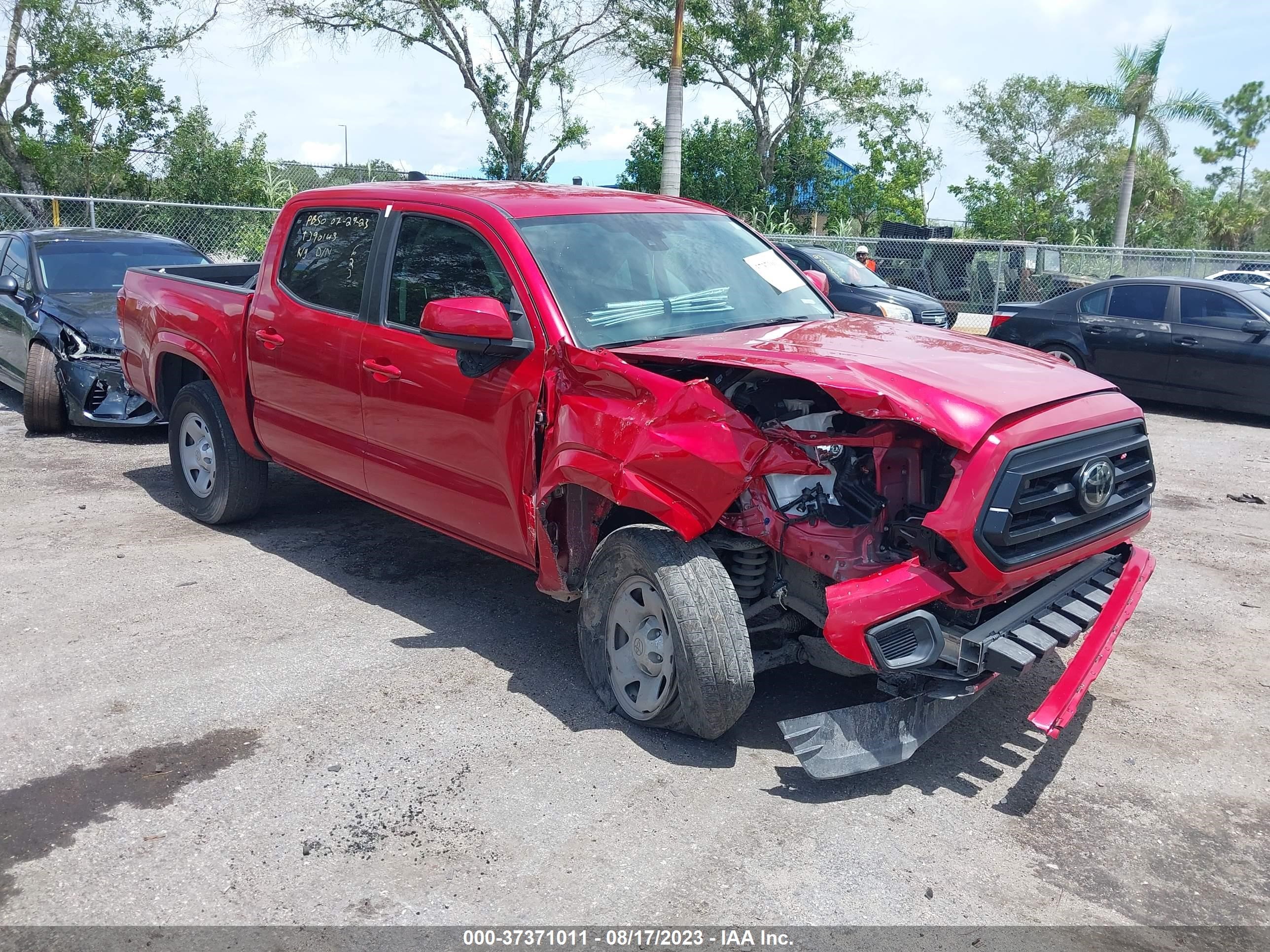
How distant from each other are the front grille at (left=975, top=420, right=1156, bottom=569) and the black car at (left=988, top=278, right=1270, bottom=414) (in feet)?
26.8

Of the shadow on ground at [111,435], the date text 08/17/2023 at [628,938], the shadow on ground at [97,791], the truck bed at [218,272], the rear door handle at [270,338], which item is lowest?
the date text 08/17/2023 at [628,938]

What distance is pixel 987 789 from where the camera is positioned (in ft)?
12.5

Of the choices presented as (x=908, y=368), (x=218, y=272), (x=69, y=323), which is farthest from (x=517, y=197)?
(x=69, y=323)

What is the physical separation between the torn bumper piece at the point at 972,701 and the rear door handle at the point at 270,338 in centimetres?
337

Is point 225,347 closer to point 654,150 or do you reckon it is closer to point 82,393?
point 82,393

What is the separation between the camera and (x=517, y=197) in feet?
16.0

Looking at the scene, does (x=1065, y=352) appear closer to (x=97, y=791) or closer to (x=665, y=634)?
(x=665, y=634)

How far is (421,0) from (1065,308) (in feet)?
62.8

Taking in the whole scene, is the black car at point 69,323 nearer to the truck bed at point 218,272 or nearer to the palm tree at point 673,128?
the truck bed at point 218,272

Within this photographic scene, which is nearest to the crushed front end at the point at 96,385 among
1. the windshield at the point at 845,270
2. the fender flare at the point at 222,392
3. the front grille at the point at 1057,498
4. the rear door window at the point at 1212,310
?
the fender flare at the point at 222,392

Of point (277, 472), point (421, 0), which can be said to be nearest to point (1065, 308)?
point (277, 472)

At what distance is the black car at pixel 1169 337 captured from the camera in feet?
36.4

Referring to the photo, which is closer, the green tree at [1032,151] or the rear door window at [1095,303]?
the rear door window at [1095,303]

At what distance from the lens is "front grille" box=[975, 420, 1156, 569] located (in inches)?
136
